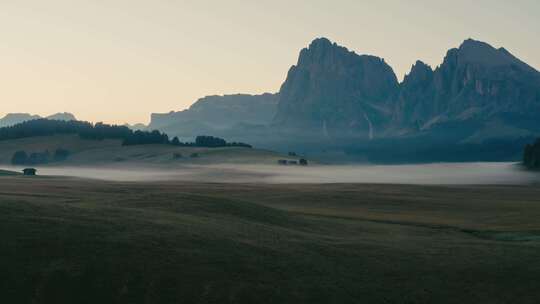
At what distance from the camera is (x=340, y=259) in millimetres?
43562

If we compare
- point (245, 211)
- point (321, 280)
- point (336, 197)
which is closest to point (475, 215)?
point (336, 197)

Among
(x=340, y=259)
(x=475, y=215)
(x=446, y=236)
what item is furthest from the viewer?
(x=475, y=215)

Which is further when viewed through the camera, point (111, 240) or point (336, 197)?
point (336, 197)

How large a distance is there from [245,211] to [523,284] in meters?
34.7

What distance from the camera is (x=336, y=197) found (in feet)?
389

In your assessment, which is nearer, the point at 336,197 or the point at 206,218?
the point at 206,218

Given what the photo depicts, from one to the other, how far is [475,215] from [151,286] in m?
68.5

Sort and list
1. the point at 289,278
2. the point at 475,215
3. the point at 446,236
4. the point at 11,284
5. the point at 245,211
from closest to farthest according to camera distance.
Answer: the point at 11,284 < the point at 289,278 < the point at 446,236 < the point at 245,211 < the point at 475,215

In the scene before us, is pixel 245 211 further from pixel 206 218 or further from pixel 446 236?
pixel 446 236

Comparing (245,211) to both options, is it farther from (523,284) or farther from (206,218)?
(523,284)

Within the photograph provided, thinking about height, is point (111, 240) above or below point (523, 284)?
above

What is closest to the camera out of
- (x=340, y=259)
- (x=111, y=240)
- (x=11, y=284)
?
(x=11, y=284)

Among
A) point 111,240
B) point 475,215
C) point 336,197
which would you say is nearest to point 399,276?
point 111,240

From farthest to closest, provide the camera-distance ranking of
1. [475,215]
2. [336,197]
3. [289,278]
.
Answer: [336,197] → [475,215] → [289,278]
